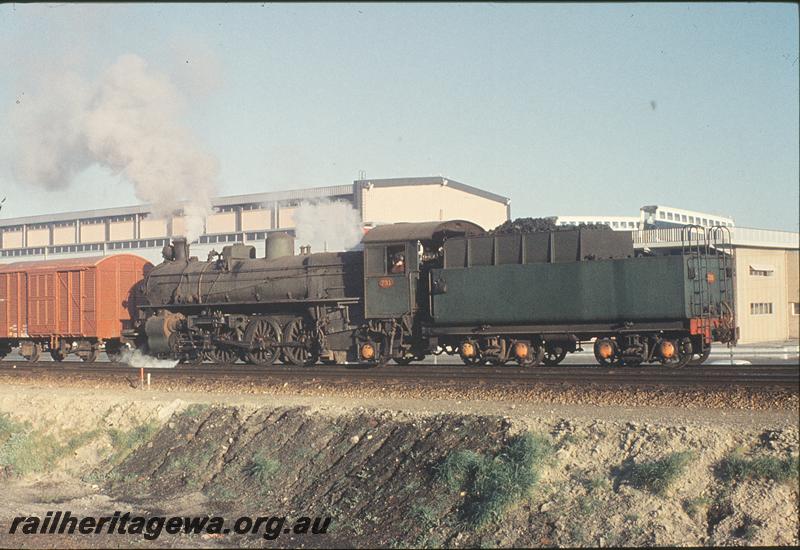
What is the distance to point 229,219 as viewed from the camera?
A: 169 feet

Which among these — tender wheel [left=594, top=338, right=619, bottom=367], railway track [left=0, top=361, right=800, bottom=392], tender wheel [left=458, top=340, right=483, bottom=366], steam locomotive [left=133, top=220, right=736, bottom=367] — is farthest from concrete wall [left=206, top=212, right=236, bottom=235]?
tender wheel [left=594, top=338, right=619, bottom=367]

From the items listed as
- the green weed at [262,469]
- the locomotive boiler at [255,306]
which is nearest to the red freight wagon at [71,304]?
the locomotive boiler at [255,306]

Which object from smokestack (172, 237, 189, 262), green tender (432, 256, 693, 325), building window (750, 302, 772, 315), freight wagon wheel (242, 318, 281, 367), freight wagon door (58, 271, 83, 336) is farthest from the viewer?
building window (750, 302, 772, 315)

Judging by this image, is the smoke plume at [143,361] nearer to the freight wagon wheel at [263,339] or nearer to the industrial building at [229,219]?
the freight wagon wheel at [263,339]

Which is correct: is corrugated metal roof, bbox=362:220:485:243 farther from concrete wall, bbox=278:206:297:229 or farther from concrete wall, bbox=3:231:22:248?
concrete wall, bbox=278:206:297:229

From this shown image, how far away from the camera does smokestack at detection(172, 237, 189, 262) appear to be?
2495 cm

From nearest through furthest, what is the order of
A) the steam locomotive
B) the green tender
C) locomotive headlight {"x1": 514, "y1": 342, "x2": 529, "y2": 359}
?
the green tender
the steam locomotive
locomotive headlight {"x1": 514, "y1": 342, "x2": 529, "y2": 359}

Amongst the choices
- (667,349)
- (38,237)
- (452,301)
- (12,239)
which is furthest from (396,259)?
(38,237)

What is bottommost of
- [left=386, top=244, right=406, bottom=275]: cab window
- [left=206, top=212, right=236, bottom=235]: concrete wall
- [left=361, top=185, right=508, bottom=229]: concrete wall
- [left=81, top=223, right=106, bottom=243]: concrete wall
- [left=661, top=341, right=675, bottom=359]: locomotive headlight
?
[left=661, top=341, right=675, bottom=359]: locomotive headlight

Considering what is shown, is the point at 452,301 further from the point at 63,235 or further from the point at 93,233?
the point at 63,235

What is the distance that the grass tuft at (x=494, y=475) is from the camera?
10523 mm

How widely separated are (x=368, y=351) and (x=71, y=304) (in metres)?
11.4

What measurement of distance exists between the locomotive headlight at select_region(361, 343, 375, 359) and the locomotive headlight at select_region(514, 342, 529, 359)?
12.2 ft

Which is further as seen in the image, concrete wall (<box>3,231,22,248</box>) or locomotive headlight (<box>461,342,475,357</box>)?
concrete wall (<box>3,231,22,248</box>)
